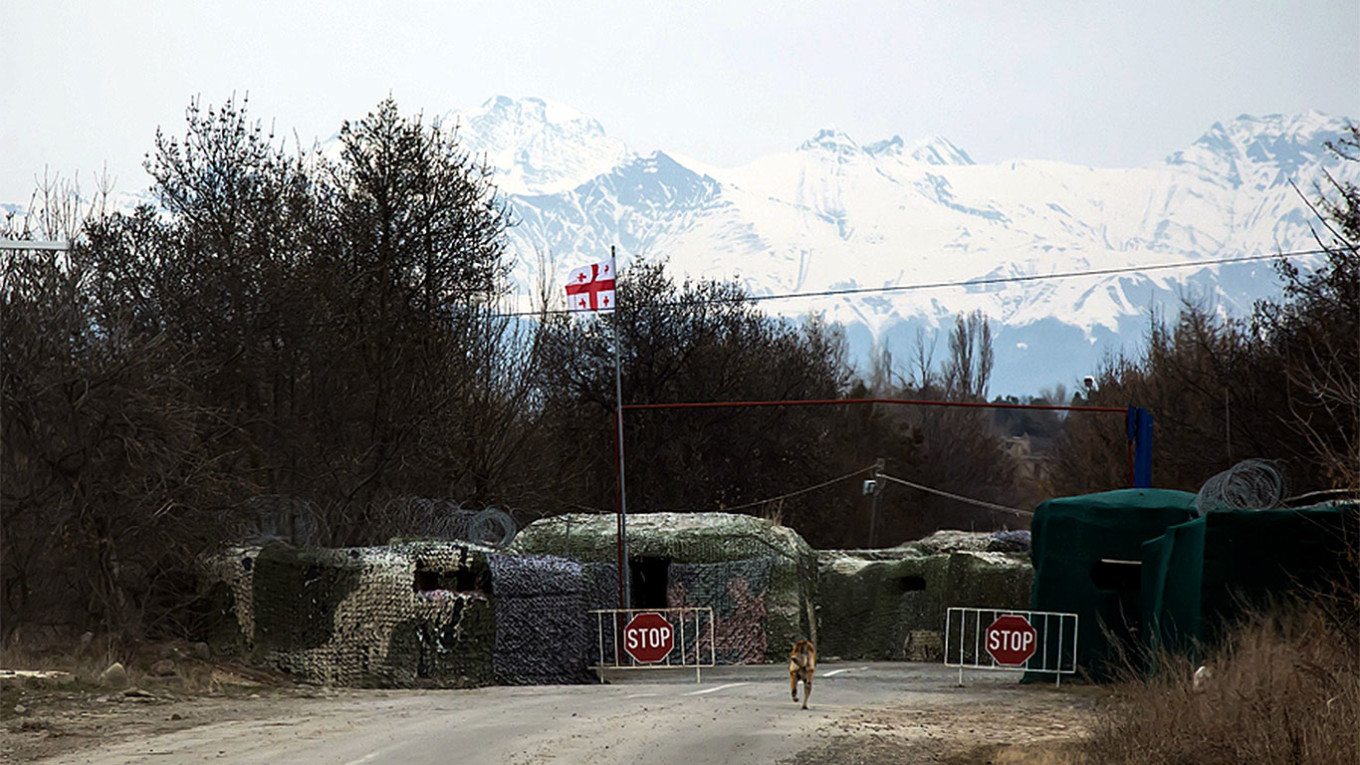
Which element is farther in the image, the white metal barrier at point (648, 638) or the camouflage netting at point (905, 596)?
the camouflage netting at point (905, 596)

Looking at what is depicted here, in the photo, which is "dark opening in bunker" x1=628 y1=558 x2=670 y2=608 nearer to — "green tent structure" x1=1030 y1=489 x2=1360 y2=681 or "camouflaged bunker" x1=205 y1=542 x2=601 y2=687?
"camouflaged bunker" x1=205 y1=542 x2=601 y2=687

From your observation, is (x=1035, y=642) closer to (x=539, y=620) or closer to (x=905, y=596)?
(x=539, y=620)

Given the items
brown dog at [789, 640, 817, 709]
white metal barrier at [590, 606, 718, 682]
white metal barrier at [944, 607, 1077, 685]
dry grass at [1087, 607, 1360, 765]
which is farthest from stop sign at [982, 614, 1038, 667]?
dry grass at [1087, 607, 1360, 765]

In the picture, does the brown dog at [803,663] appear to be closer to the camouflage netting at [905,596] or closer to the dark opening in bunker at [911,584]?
the camouflage netting at [905,596]

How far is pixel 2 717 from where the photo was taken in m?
18.4

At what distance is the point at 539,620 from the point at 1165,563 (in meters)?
11.1

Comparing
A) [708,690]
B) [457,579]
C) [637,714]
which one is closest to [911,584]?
[457,579]

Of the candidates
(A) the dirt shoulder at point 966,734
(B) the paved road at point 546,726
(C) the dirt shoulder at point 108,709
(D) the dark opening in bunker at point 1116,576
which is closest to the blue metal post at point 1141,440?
(D) the dark opening in bunker at point 1116,576

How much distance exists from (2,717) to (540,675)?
1105 cm

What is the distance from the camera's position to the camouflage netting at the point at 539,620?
27.6 metres

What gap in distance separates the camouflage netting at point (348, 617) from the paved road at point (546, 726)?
164 centimetres

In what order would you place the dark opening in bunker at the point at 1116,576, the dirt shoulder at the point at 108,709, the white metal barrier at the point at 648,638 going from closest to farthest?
1. the dirt shoulder at the point at 108,709
2. the dark opening in bunker at the point at 1116,576
3. the white metal barrier at the point at 648,638

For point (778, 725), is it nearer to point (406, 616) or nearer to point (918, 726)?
point (918, 726)

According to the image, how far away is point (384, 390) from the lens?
141ft
